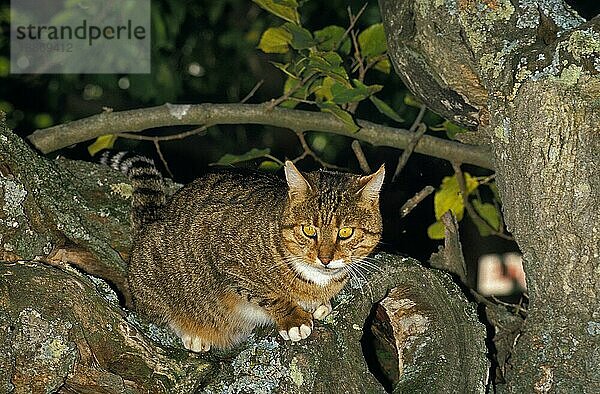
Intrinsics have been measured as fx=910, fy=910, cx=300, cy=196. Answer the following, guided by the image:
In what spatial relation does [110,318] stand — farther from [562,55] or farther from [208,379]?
[562,55]

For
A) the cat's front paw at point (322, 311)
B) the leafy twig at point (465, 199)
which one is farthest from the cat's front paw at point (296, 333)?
the leafy twig at point (465, 199)

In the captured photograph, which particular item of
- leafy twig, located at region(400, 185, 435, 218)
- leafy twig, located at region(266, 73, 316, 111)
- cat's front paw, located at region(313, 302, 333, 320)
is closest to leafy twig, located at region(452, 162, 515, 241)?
leafy twig, located at region(400, 185, 435, 218)

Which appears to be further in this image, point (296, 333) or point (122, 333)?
point (296, 333)

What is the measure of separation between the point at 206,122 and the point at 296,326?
2.80 feet

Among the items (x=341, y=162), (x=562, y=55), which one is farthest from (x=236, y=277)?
(x=341, y=162)

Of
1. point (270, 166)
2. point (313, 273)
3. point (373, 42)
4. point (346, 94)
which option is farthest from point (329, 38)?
point (313, 273)

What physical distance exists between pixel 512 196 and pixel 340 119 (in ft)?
2.85

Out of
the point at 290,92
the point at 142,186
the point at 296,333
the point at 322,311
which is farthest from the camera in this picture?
the point at 290,92

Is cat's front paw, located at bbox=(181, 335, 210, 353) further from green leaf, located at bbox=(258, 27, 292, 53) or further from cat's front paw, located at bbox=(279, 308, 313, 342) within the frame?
green leaf, located at bbox=(258, 27, 292, 53)

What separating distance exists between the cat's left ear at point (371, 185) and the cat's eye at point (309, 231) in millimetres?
133

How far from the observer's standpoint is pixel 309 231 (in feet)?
6.81

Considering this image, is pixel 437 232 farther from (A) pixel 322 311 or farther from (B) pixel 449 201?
(A) pixel 322 311

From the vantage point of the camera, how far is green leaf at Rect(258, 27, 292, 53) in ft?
8.03

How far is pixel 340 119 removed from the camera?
8.14 ft
